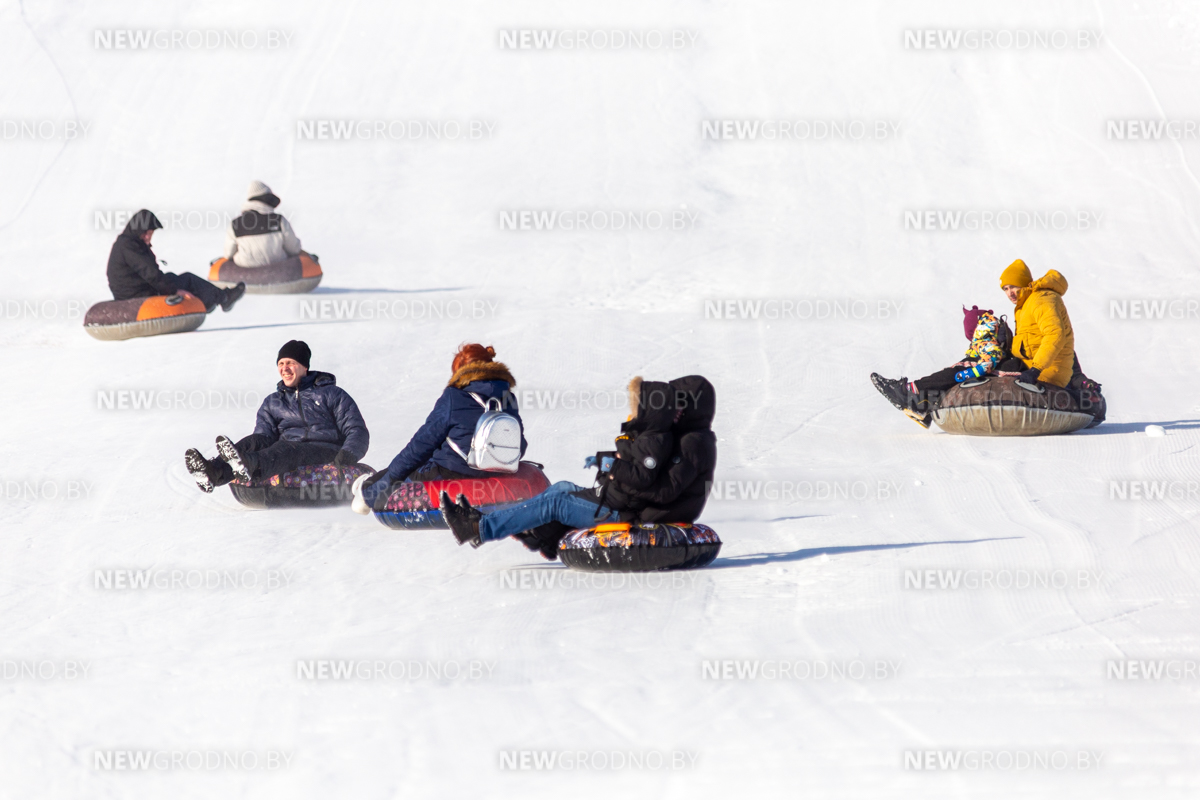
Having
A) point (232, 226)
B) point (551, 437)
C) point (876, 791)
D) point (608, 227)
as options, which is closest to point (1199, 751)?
point (876, 791)

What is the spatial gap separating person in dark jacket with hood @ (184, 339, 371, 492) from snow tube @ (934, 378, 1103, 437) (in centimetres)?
422

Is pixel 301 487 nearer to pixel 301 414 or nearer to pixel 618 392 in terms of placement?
pixel 301 414

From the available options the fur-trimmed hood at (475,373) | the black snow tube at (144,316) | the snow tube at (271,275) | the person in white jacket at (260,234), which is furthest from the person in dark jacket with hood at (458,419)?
the snow tube at (271,275)

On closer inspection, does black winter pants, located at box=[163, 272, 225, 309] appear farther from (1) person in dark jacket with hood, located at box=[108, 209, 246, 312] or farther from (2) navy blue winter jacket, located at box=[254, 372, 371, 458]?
(2) navy blue winter jacket, located at box=[254, 372, 371, 458]

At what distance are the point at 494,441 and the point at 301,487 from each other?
1.70 metres

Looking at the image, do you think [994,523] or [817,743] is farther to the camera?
[994,523]

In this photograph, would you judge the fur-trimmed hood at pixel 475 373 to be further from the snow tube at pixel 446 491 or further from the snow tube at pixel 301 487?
the snow tube at pixel 301 487

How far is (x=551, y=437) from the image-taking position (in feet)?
37.3

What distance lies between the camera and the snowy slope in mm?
5234

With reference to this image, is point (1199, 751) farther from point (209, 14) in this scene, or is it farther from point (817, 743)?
point (209, 14)

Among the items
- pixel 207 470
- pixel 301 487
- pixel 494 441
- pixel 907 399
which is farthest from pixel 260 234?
pixel 494 441

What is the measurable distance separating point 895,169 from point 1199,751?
64.4 ft

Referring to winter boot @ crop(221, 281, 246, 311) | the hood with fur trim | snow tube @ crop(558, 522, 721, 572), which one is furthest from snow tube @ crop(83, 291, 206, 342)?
the hood with fur trim

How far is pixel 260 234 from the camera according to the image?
17016mm
